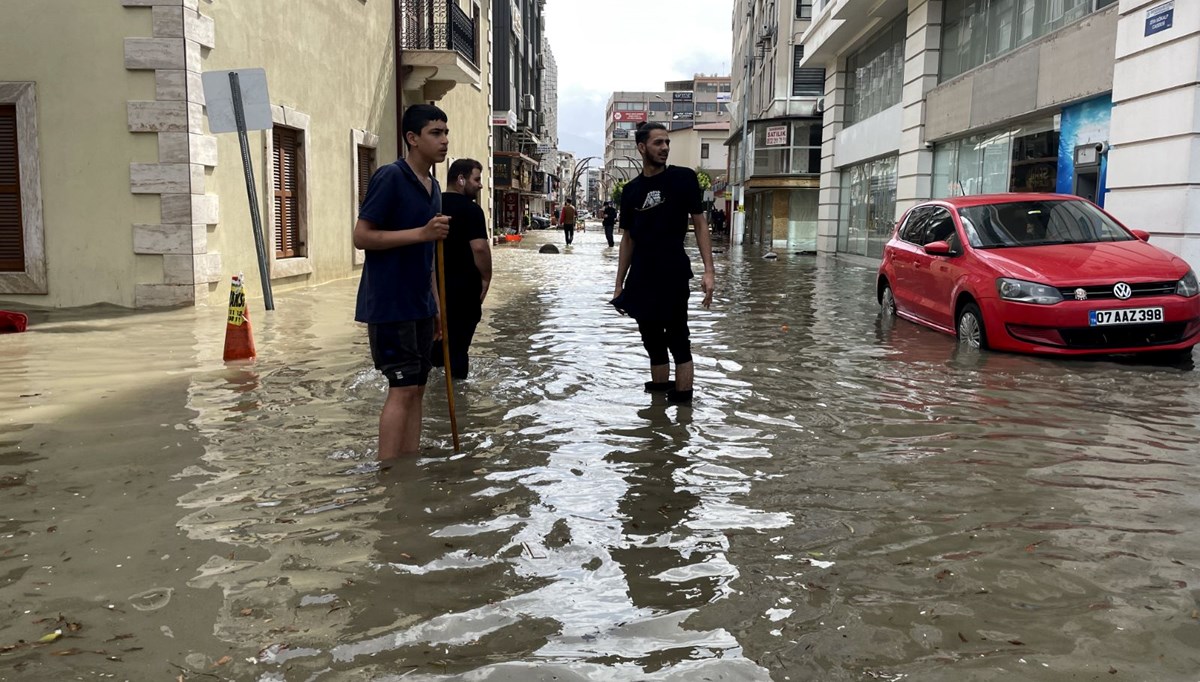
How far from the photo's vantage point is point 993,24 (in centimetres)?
1791

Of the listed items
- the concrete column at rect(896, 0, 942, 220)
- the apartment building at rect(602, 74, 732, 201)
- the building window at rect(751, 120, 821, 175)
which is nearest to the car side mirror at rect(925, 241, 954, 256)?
the concrete column at rect(896, 0, 942, 220)

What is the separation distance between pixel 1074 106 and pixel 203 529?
46.2 feet

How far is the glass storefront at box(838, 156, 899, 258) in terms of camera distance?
24.8 metres

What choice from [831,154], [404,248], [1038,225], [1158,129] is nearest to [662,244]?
[404,248]

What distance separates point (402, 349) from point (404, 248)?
50cm

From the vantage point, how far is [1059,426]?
588 cm

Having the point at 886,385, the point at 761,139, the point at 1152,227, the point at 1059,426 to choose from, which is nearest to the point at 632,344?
the point at 886,385

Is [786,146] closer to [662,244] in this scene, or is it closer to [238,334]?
[238,334]

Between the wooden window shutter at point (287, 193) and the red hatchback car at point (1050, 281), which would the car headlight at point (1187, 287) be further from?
the wooden window shutter at point (287, 193)

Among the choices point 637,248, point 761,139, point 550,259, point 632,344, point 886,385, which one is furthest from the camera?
point 761,139

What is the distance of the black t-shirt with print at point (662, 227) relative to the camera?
6.37 meters

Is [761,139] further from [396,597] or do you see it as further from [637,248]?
[396,597]

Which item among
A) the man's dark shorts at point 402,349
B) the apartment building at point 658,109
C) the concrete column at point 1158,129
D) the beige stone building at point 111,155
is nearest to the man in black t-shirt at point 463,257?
the man's dark shorts at point 402,349

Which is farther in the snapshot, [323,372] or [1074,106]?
[1074,106]
